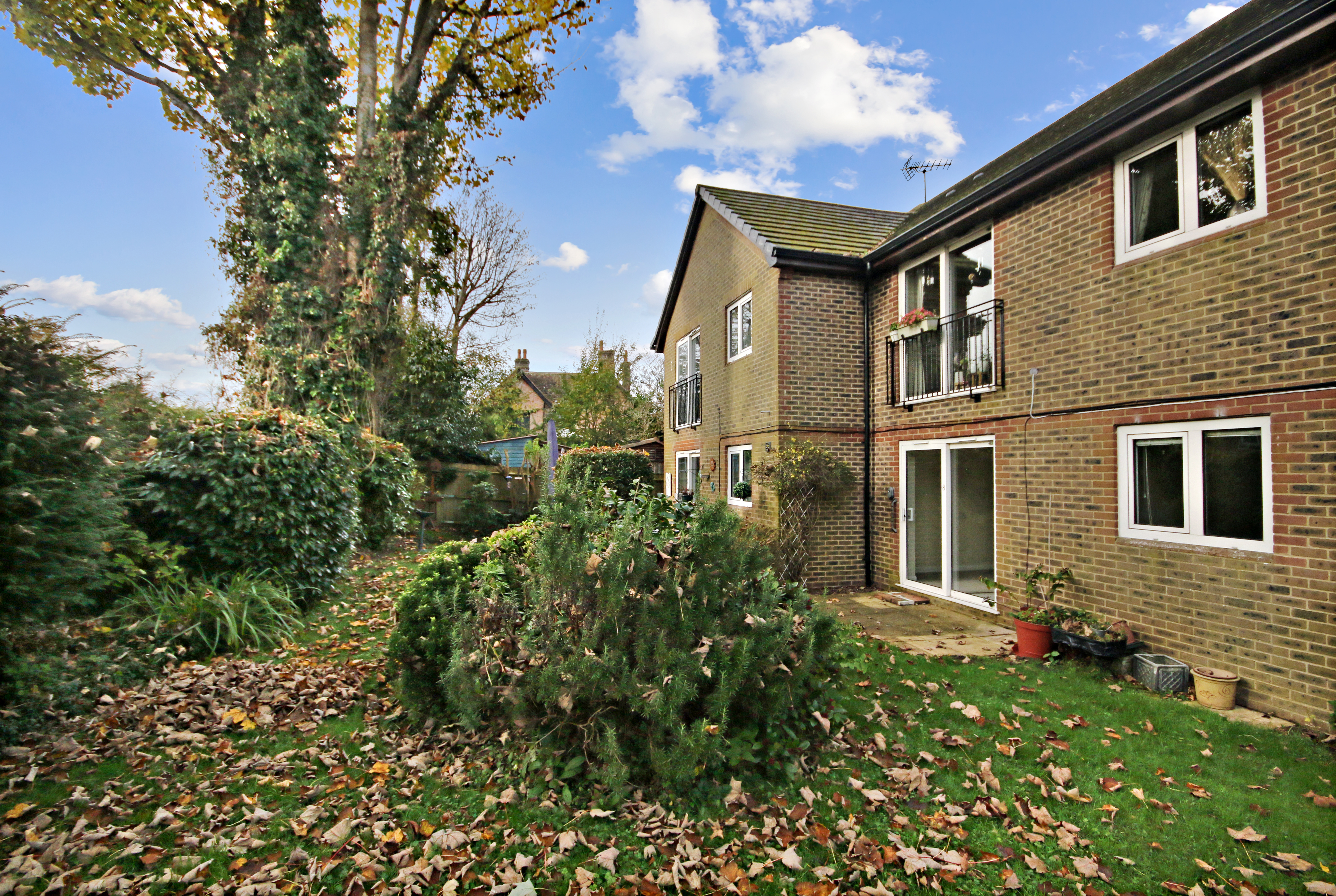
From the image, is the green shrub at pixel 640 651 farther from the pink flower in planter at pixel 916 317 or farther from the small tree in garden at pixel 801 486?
the pink flower in planter at pixel 916 317

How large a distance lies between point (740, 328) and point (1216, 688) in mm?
8842

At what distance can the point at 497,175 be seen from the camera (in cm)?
1695

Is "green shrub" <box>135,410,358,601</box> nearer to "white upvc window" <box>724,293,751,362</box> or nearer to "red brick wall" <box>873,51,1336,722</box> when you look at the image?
"white upvc window" <box>724,293,751,362</box>

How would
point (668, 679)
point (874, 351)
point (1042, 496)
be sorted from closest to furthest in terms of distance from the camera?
point (668, 679)
point (1042, 496)
point (874, 351)

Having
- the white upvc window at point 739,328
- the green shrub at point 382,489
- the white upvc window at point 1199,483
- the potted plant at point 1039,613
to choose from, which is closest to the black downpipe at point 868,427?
the white upvc window at point 739,328

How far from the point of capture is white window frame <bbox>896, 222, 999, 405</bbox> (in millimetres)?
7660

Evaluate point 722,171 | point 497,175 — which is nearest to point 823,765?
point 722,171

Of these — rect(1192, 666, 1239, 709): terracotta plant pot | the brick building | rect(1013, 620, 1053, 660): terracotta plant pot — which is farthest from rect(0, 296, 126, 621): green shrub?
rect(1192, 666, 1239, 709): terracotta plant pot

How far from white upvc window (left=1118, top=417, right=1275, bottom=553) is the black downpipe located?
4197mm

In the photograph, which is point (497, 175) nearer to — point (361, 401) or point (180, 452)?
point (361, 401)

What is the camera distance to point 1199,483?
17.1 feet

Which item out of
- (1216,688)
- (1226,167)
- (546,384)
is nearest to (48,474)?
(1216,688)

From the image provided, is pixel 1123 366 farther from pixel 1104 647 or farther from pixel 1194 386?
pixel 1104 647

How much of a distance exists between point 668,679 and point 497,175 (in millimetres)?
17219
